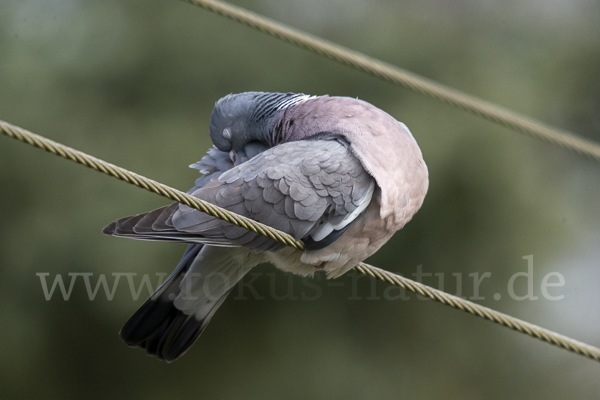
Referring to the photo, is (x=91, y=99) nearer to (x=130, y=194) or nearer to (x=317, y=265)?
(x=130, y=194)

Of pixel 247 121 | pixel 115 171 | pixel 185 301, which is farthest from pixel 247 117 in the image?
pixel 115 171

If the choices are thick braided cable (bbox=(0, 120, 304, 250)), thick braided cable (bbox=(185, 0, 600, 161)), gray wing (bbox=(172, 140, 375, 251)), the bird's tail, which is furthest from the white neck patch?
thick braided cable (bbox=(0, 120, 304, 250))

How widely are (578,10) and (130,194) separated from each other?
4.64 meters

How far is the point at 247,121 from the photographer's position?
102 inches

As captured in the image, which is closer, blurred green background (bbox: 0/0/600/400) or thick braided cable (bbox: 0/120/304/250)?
thick braided cable (bbox: 0/120/304/250)

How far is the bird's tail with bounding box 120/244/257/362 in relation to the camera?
2502mm

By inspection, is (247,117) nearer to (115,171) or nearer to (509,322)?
(115,171)

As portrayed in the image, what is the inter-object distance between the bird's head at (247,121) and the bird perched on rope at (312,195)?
0.8 inches

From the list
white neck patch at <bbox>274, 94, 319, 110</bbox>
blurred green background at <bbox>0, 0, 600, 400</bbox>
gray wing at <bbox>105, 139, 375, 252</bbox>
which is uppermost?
white neck patch at <bbox>274, 94, 319, 110</bbox>

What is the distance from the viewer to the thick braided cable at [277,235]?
145 cm

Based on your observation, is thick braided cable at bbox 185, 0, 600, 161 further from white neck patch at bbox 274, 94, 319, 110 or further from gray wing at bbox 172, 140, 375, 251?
gray wing at bbox 172, 140, 375, 251

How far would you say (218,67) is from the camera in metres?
5.06

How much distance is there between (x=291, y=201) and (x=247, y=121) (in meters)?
0.64

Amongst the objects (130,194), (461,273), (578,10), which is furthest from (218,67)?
(578,10)
